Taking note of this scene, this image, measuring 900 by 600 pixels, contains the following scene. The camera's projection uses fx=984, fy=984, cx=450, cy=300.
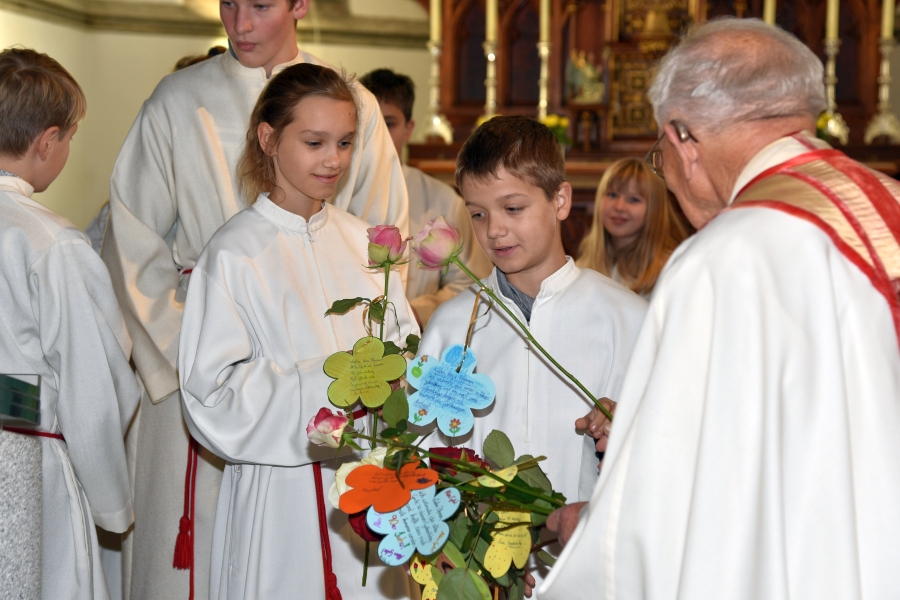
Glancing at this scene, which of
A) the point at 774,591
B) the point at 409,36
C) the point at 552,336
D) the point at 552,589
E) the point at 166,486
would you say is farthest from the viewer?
the point at 409,36

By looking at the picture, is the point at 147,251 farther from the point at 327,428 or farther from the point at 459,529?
the point at 459,529

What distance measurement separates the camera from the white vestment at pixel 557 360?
233 centimetres

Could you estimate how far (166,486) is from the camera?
2.95 metres

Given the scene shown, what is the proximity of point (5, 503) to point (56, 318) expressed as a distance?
88cm

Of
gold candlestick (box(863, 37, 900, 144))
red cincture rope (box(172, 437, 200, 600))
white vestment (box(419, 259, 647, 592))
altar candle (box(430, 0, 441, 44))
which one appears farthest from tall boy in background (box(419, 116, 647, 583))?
gold candlestick (box(863, 37, 900, 144))

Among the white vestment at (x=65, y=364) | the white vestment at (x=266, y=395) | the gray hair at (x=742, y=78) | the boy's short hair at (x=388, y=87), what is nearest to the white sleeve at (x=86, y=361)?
the white vestment at (x=65, y=364)

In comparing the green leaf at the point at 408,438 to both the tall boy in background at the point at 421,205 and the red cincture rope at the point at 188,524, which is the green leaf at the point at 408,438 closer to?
the red cincture rope at the point at 188,524

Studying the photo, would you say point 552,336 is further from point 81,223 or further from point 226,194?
point 81,223

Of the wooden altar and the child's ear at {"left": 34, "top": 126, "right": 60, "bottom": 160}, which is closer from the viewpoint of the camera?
the child's ear at {"left": 34, "top": 126, "right": 60, "bottom": 160}

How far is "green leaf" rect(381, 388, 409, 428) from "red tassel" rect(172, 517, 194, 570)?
3.61 ft

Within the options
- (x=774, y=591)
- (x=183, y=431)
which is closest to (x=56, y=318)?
(x=183, y=431)

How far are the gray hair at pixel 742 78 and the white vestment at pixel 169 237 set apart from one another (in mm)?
1467

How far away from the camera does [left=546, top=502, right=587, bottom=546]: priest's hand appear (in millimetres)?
1724

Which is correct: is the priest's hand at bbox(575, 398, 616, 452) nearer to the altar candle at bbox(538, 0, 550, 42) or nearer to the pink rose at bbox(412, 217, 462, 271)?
the pink rose at bbox(412, 217, 462, 271)
